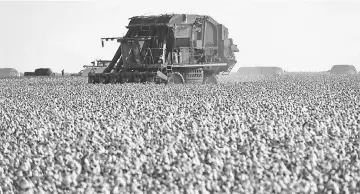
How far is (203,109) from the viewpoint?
18391mm

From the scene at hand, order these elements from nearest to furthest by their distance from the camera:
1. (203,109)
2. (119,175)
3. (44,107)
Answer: (119,175), (203,109), (44,107)

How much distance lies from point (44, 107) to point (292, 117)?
742cm

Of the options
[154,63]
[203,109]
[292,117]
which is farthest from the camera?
[154,63]

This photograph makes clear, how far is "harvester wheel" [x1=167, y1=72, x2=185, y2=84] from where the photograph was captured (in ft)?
107

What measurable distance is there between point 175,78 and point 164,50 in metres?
1.37

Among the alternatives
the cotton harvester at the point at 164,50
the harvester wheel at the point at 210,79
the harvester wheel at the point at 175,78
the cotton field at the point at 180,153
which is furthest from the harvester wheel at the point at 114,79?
the cotton field at the point at 180,153

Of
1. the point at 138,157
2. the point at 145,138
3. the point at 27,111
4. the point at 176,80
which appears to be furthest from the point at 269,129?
the point at 176,80

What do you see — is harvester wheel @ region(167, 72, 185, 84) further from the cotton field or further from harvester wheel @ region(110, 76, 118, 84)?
the cotton field

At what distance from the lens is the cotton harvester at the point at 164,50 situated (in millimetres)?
32469

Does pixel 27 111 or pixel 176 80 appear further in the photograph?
pixel 176 80

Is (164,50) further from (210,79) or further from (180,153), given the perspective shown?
(180,153)

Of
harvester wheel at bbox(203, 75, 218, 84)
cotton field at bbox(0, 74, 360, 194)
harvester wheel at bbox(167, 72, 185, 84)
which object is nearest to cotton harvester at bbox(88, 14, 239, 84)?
harvester wheel at bbox(167, 72, 185, 84)

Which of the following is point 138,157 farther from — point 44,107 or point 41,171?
point 44,107

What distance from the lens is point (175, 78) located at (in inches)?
1297
